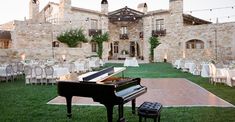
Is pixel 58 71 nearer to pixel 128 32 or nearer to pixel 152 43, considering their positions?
pixel 152 43

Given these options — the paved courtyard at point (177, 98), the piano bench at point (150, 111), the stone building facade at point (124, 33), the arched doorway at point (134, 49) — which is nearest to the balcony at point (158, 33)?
the stone building facade at point (124, 33)

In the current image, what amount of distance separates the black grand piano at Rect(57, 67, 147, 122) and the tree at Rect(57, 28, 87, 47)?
19.4 m

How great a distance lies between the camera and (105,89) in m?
4.22

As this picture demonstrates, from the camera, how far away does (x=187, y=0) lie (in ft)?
85.2

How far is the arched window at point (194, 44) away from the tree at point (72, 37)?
9.79 m

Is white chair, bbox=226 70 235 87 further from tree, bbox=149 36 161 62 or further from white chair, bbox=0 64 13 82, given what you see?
tree, bbox=149 36 161 62

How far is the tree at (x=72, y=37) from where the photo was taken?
79.3 feet

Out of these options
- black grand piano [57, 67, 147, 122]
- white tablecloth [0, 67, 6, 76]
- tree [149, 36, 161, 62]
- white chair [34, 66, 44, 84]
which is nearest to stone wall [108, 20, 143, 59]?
tree [149, 36, 161, 62]

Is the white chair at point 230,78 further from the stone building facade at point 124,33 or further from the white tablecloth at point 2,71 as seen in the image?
the stone building facade at point 124,33

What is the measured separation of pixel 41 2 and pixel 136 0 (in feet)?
41.5

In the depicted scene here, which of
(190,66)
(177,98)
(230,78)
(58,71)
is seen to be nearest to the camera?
(177,98)

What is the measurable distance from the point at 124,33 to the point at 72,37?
9435 millimetres

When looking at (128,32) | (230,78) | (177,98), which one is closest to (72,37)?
(128,32)

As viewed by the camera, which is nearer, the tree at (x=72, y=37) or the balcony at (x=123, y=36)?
the tree at (x=72, y=37)
